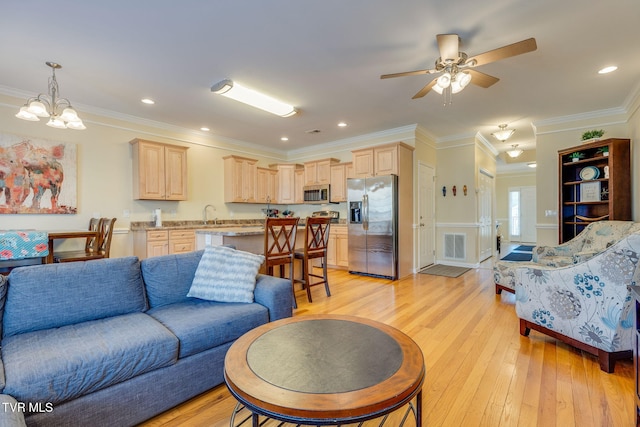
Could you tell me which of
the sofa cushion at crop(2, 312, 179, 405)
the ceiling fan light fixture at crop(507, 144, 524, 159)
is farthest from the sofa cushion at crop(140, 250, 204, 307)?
the ceiling fan light fixture at crop(507, 144, 524, 159)

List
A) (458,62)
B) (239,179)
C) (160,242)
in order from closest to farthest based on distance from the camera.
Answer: (458,62) → (160,242) → (239,179)

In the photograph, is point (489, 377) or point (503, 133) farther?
point (503, 133)

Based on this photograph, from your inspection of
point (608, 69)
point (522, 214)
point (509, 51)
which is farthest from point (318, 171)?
point (522, 214)

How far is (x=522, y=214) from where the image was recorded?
10102mm

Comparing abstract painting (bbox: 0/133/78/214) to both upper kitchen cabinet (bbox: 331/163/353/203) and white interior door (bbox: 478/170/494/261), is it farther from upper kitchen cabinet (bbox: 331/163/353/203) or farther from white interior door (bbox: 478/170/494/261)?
white interior door (bbox: 478/170/494/261)

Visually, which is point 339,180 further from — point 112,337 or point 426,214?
point 112,337

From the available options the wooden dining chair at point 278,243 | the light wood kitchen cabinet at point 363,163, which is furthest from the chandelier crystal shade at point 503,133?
the wooden dining chair at point 278,243

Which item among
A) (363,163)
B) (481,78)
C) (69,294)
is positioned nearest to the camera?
(69,294)

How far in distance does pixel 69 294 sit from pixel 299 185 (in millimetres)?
5231

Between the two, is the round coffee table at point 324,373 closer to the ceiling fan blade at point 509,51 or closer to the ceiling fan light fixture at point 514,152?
the ceiling fan blade at point 509,51

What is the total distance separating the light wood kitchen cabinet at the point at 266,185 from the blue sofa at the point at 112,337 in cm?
431

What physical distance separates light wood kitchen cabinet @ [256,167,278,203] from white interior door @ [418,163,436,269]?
3242mm

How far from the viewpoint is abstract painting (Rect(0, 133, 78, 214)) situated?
144 inches

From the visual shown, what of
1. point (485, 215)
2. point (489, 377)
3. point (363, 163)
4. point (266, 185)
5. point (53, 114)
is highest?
point (53, 114)
